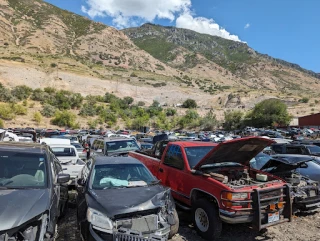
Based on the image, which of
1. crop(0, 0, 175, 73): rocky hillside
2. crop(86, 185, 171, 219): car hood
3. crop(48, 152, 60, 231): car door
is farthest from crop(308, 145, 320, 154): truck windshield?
crop(0, 0, 175, 73): rocky hillside

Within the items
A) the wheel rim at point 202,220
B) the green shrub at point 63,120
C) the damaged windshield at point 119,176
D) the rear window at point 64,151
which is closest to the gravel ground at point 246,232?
the wheel rim at point 202,220

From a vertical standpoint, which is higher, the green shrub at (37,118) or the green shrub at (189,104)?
the green shrub at (189,104)

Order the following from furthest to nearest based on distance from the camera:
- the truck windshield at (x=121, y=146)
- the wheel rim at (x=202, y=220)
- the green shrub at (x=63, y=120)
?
the green shrub at (x=63, y=120)
the truck windshield at (x=121, y=146)
the wheel rim at (x=202, y=220)

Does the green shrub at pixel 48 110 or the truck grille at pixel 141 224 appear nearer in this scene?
the truck grille at pixel 141 224

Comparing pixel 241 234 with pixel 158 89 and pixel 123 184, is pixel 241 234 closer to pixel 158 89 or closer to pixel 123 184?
pixel 123 184

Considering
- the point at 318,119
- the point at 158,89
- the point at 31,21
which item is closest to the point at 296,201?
the point at 318,119

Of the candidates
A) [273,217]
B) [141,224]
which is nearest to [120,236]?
[141,224]

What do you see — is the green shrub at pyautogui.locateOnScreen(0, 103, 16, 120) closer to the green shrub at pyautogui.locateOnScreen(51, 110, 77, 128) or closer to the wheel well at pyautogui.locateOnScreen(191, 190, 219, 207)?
the green shrub at pyautogui.locateOnScreen(51, 110, 77, 128)

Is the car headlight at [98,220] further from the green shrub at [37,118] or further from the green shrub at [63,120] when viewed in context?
the green shrub at [63,120]

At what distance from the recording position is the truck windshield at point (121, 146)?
13.1m

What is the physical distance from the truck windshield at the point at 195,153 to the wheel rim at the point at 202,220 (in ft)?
3.38

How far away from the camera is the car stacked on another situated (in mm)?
3660

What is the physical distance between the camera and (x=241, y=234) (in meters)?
6.30

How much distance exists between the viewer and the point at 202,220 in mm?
6082
